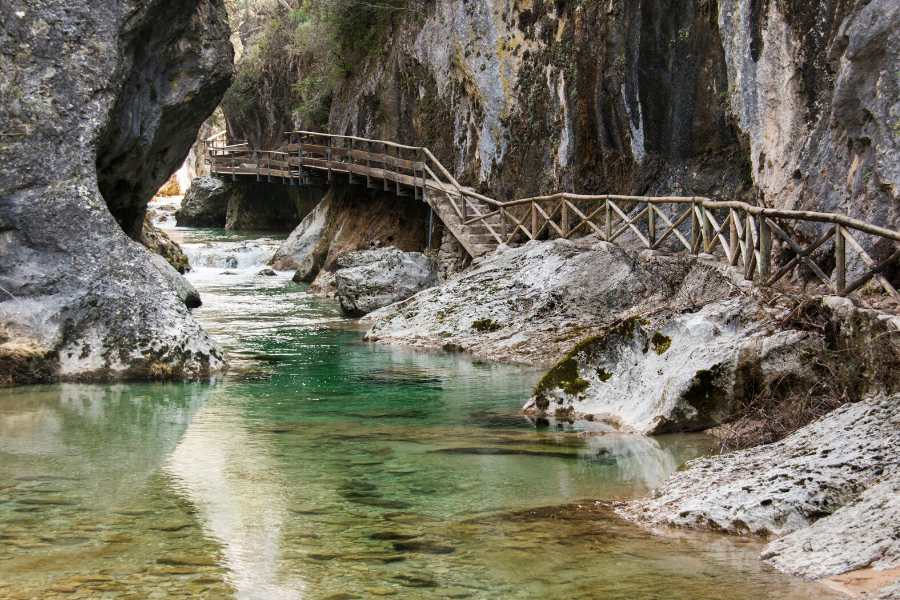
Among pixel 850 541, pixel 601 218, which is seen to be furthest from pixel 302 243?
pixel 850 541

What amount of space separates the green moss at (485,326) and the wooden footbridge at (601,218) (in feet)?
8.26

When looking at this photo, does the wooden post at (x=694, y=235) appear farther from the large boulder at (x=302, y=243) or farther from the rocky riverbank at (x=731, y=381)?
the large boulder at (x=302, y=243)

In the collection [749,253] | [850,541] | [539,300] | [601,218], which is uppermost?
[601,218]

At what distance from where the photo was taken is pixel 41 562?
3947 mm

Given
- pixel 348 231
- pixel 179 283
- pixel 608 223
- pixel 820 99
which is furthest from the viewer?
pixel 348 231

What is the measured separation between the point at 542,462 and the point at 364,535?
1.97 m

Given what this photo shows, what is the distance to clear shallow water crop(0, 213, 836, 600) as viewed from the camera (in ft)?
12.4

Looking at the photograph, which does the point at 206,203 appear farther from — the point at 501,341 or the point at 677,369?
the point at 677,369

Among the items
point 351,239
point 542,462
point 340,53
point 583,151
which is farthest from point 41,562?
point 340,53

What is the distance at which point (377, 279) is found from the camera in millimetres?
16750

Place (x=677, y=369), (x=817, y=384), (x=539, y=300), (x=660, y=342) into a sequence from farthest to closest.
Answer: (x=539, y=300), (x=660, y=342), (x=677, y=369), (x=817, y=384)

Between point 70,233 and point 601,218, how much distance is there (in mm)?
10732

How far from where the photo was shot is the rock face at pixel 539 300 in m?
11.6

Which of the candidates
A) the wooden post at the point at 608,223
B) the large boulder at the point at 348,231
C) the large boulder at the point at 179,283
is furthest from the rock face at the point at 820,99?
the large boulder at the point at 348,231
